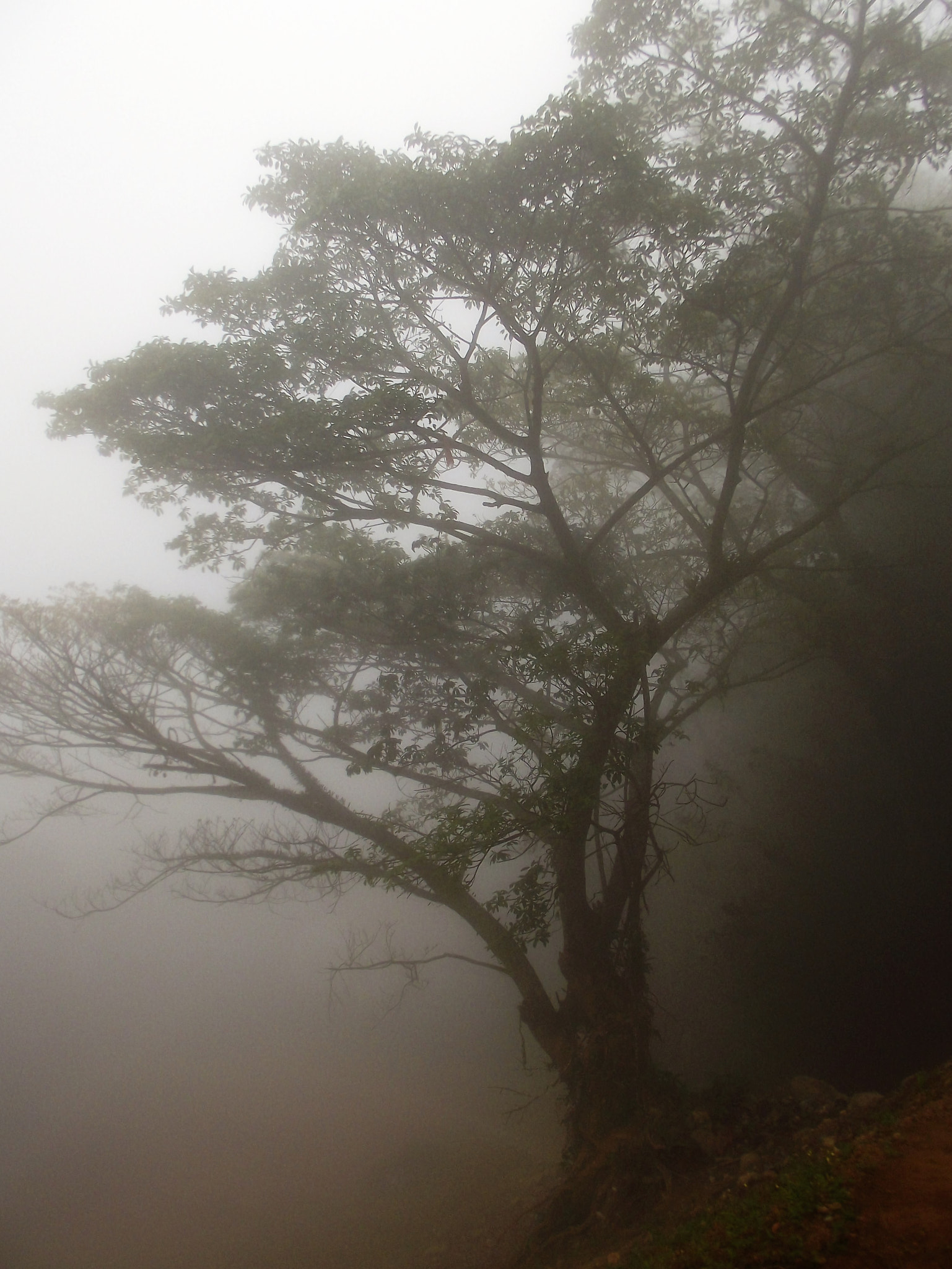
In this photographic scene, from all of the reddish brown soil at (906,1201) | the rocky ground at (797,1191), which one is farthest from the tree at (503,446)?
the reddish brown soil at (906,1201)

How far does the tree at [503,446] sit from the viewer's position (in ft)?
14.6

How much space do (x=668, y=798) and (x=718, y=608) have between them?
129 inches

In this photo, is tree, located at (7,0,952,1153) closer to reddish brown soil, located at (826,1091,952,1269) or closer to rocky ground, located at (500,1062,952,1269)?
rocky ground, located at (500,1062,952,1269)

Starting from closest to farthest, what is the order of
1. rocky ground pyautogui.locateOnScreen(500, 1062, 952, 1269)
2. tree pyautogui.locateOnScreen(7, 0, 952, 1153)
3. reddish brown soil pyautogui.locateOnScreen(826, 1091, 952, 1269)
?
reddish brown soil pyautogui.locateOnScreen(826, 1091, 952, 1269) → rocky ground pyautogui.locateOnScreen(500, 1062, 952, 1269) → tree pyautogui.locateOnScreen(7, 0, 952, 1153)

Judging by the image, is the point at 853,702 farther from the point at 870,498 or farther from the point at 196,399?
the point at 196,399

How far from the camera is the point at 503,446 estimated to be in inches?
250

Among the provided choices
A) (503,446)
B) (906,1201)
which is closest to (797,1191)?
(906,1201)

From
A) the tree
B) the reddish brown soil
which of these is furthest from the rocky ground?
the tree

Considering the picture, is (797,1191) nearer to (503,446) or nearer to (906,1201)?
(906,1201)

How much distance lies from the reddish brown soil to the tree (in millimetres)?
1844

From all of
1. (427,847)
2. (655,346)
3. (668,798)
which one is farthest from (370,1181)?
(655,346)

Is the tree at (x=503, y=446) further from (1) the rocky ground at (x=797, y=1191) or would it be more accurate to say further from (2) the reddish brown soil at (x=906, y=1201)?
(2) the reddish brown soil at (x=906, y=1201)

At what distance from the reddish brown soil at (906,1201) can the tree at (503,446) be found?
184 cm

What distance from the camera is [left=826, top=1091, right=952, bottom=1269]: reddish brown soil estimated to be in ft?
7.32
